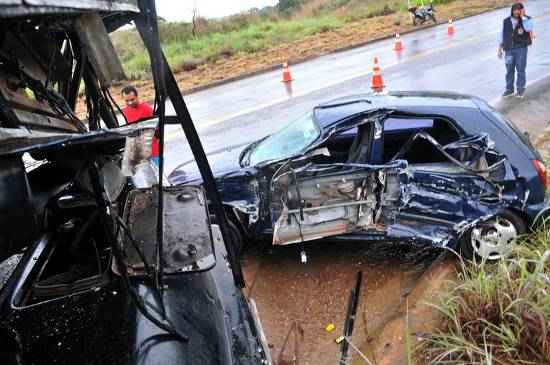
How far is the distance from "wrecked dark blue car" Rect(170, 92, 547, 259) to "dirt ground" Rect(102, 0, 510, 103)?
10.0 meters

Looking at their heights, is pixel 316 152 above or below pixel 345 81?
above

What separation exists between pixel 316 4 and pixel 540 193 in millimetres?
41145

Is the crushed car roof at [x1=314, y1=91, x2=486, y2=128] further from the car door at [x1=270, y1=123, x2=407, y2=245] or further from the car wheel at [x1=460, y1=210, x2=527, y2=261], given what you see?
the car wheel at [x1=460, y1=210, x2=527, y2=261]

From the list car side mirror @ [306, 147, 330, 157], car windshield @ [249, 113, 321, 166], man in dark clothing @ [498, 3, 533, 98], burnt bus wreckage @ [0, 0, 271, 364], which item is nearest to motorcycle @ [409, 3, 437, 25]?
man in dark clothing @ [498, 3, 533, 98]

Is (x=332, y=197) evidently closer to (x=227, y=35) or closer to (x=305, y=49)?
(x=305, y=49)

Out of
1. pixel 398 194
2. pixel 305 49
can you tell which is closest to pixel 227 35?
pixel 305 49

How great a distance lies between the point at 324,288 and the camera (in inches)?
184

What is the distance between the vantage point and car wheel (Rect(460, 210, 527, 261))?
180 inches

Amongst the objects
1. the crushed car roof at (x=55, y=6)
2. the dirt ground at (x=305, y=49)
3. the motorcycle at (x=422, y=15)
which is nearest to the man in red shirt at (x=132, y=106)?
the crushed car roof at (x=55, y=6)

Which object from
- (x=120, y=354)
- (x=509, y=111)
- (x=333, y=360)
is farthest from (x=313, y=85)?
(x=120, y=354)

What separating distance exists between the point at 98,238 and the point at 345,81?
11.1 metres

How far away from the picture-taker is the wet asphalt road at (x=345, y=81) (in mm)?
10172

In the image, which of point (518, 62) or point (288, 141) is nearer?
point (288, 141)

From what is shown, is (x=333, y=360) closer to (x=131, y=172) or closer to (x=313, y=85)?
(x=131, y=172)
